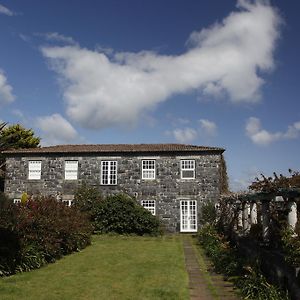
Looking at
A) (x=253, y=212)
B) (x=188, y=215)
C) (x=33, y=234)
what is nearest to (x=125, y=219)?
(x=188, y=215)

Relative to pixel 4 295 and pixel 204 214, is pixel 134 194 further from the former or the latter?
pixel 4 295

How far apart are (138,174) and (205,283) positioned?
17.6 m

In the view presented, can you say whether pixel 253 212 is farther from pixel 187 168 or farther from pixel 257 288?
pixel 187 168

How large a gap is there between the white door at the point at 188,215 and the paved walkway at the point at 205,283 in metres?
12.7

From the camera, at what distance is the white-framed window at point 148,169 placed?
27.1 meters

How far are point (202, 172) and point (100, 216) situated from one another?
7.34 m

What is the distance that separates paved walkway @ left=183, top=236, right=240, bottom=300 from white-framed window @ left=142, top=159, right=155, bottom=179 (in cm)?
1352

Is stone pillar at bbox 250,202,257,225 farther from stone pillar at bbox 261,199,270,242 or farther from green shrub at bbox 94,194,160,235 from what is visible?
green shrub at bbox 94,194,160,235

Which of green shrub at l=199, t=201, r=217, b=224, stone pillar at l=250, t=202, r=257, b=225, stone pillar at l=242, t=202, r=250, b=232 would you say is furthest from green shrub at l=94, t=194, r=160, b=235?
stone pillar at l=250, t=202, r=257, b=225

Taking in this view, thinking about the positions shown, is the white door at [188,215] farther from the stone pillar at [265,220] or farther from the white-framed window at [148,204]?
the stone pillar at [265,220]

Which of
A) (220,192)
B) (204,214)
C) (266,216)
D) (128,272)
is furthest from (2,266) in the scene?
(220,192)

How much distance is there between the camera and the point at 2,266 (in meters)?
10.8

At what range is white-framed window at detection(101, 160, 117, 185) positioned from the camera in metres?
27.3

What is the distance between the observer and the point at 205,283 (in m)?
9.70
